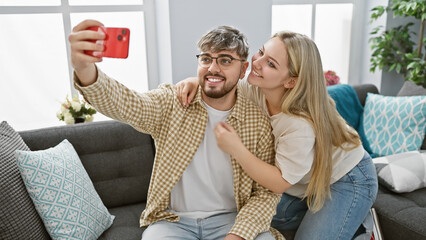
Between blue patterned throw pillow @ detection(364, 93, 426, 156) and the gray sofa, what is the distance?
16.0 inches

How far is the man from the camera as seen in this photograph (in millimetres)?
1459

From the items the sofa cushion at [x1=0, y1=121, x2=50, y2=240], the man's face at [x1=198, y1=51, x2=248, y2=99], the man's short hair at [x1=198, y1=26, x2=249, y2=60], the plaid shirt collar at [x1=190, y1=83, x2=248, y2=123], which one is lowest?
the sofa cushion at [x1=0, y1=121, x2=50, y2=240]

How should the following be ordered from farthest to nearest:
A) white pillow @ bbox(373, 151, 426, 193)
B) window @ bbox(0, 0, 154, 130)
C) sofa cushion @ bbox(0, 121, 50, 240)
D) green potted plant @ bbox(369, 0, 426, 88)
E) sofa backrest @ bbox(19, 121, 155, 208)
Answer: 1. green potted plant @ bbox(369, 0, 426, 88)
2. window @ bbox(0, 0, 154, 130)
3. white pillow @ bbox(373, 151, 426, 193)
4. sofa backrest @ bbox(19, 121, 155, 208)
5. sofa cushion @ bbox(0, 121, 50, 240)

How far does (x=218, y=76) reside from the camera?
Result: 146 centimetres

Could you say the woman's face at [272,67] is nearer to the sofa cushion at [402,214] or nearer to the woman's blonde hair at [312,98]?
the woman's blonde hair at [312,98]

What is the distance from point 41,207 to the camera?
1.52 metres

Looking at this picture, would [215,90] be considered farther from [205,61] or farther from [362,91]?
[362,91]

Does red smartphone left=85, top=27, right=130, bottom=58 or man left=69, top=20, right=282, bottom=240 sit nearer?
red smartphone left=85, top=27, right=130, bottom=58

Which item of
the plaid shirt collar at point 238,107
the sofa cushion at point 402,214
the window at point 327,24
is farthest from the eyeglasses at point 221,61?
the window at point 327,24

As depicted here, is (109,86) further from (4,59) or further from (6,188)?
(4,59)

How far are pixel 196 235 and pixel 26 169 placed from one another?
0.72 meters

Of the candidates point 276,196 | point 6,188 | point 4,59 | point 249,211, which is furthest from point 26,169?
point 4,59

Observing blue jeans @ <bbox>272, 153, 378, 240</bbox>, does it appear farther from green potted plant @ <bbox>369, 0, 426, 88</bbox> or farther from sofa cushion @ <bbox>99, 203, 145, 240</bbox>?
green potted plant @ <bbox>369, 0, 426, 88</bbox>

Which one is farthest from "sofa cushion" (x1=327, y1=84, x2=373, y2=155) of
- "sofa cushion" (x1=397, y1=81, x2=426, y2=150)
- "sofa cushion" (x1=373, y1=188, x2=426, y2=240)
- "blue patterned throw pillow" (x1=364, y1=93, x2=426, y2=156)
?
"sofa cushion" (x1=373, y1=188, x2=426, y2=240)
